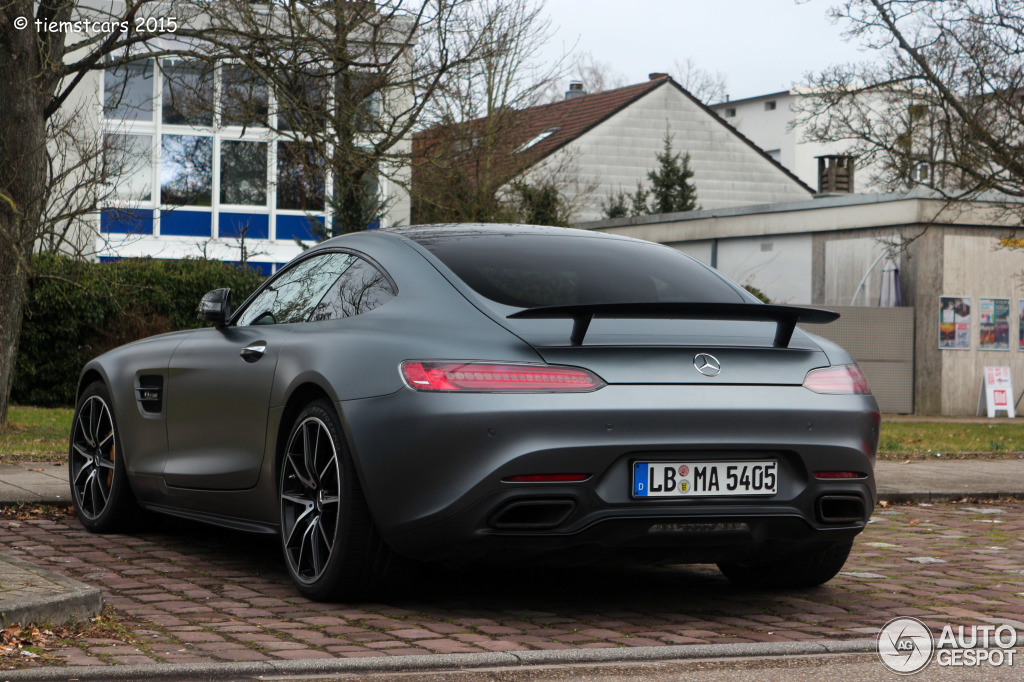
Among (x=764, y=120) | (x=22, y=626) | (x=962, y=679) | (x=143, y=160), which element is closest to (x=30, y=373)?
(x=143, y=160)

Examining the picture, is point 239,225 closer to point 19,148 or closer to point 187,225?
point 187,225

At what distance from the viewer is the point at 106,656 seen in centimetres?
436

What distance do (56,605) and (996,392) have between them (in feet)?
71.6

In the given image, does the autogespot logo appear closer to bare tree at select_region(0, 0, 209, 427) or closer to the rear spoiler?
the rear spoiler

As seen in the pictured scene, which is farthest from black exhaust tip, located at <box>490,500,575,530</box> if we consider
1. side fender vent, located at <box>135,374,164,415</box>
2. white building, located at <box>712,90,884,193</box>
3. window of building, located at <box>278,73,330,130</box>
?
white building, located at <box>712,90,884,193</box>

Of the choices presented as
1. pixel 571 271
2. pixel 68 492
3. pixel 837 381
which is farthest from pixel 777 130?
pixel 837 381

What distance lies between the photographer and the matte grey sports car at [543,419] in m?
4.77

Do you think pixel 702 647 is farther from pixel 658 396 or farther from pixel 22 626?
pixel 22 626

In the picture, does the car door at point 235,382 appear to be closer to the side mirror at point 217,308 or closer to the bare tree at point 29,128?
the side mirror at point 217,308

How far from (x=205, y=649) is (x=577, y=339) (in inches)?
63.9

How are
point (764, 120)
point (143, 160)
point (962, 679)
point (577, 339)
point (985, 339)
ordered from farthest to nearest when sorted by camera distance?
point (764, 120)
point (143, 160)
point (985, 339)
point (577, 339)
point (962, 679)

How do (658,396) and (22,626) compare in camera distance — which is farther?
(658,396)

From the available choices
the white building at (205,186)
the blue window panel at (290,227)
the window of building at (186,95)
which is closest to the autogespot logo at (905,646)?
the window of building at (186,95)

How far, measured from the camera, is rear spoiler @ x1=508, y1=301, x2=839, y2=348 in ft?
16.0
